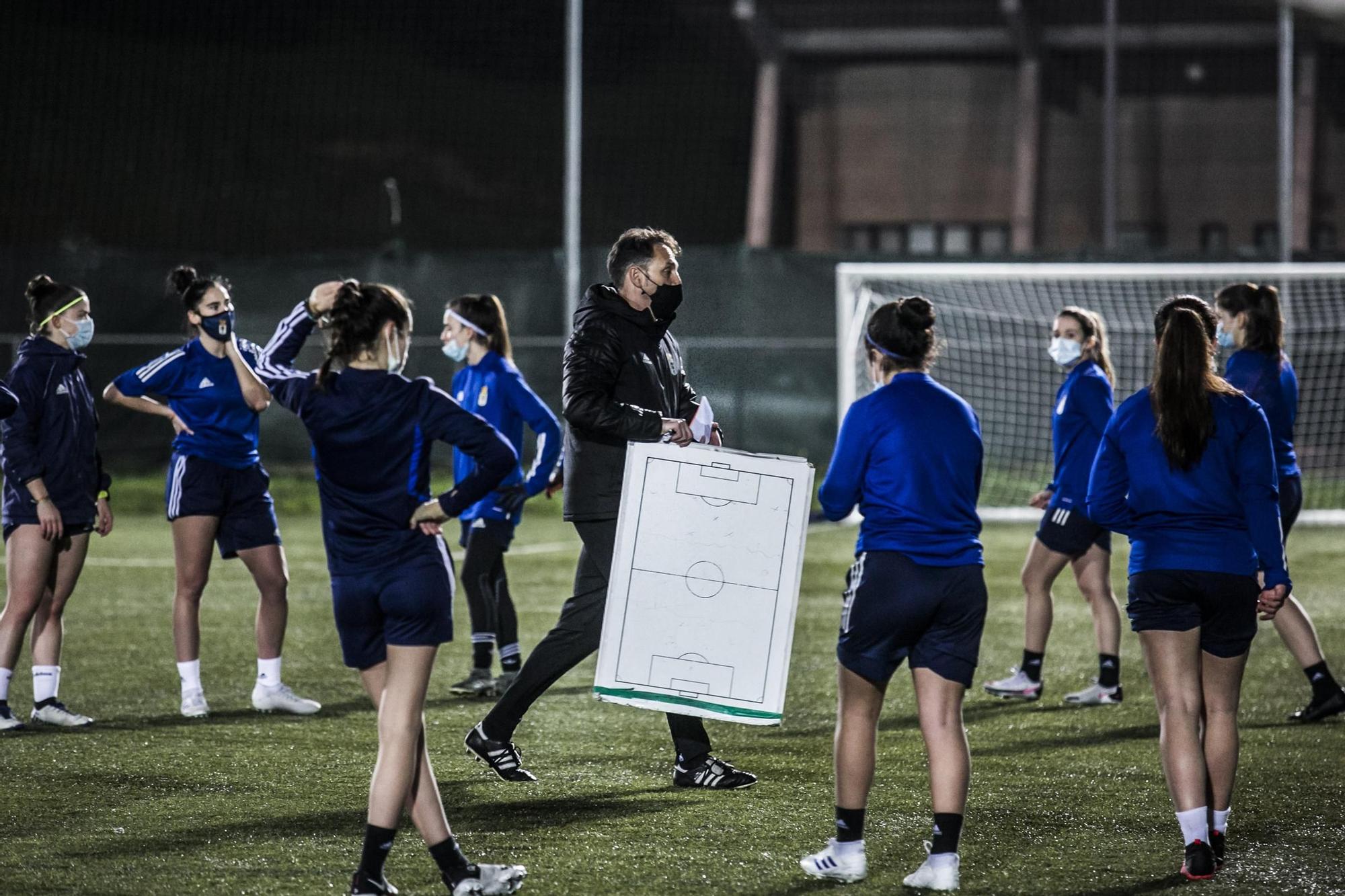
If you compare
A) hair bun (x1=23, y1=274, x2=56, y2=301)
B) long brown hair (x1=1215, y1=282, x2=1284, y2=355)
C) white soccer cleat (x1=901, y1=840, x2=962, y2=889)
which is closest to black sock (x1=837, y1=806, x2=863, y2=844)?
A: white soccer cleat (x1=901, y1=840, x2=962, y2=889)

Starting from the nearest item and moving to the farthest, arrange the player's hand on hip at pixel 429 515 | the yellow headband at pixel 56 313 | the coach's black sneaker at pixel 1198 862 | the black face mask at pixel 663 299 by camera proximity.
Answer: the player's hand on hip at pixel 429 515
the coach's black sneaker at pixel 1198 862
the black face mask at pixel 663 299
the yellow headband at pixel 56 313

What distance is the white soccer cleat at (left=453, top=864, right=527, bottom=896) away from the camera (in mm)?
4199

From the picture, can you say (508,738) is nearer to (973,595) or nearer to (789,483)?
(789,483)

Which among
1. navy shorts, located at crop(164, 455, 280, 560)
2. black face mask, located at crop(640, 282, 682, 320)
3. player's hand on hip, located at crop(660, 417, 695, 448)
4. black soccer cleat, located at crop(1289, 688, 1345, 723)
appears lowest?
black soccer cleat, located at crop(1289, 688, 1345, 723)

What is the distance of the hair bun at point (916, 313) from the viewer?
4344 millimetres

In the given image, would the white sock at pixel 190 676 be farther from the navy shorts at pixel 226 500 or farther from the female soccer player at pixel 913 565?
the female soccer player at pixel 913 565

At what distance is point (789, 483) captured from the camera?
15.8 feet

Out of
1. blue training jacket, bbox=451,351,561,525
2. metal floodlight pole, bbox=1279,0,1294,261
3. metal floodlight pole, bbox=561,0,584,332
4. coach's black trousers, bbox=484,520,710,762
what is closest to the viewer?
coach's black trousers, bbox=484,520,710,762

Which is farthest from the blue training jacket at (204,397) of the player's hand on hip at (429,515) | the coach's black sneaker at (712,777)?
the player's hand on hip at (429,515)

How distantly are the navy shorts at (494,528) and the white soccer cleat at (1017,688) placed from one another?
2.28 metres

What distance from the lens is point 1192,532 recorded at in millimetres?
4445

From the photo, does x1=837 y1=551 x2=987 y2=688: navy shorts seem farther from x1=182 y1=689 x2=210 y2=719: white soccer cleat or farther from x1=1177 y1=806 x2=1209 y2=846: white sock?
x1=182 y1=689 x2=210 y2=719: white soccer cleat

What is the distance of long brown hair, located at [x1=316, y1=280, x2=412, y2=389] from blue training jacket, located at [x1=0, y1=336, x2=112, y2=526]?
258cm

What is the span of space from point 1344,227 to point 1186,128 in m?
2.87
